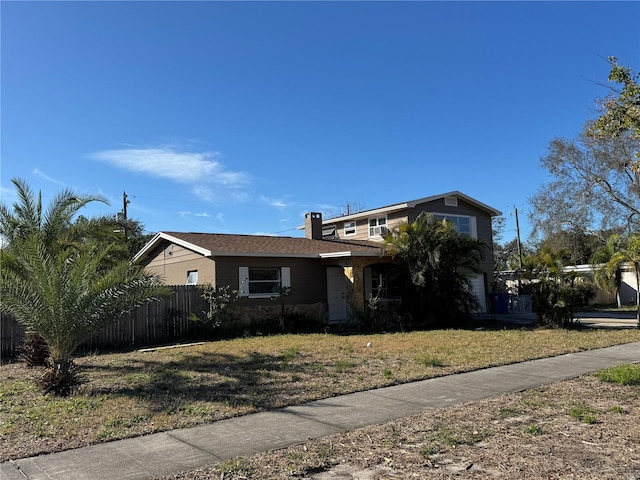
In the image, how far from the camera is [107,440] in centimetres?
555

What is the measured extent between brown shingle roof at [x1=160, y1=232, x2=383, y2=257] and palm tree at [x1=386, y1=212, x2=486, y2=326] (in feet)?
4.35

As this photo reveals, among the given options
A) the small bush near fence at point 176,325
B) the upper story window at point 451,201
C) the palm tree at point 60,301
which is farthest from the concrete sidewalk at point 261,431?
the upper story window at point 451,201

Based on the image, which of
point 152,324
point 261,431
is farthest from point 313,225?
point 261,431

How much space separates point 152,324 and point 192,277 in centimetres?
364

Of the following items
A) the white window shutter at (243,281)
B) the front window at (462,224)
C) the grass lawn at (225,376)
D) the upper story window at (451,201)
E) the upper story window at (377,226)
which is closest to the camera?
the grass lawn at (225,376)

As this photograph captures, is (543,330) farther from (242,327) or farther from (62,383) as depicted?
(62,383)

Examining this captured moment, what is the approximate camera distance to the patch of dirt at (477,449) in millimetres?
4512

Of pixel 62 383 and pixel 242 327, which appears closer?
pixel 62 383

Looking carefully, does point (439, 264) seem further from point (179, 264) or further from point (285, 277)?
point (179, 264)

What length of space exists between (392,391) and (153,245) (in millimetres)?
16510

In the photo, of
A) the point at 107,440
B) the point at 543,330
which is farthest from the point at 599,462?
the point at 543,330

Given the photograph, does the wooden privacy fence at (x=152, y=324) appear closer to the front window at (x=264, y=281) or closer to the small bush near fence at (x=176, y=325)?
the small bush near fence at (x=176, y=325)

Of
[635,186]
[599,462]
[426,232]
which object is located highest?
[635,186]

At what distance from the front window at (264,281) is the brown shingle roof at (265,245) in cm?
78
